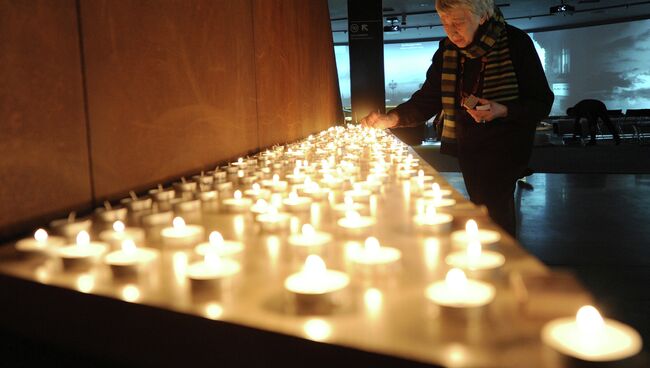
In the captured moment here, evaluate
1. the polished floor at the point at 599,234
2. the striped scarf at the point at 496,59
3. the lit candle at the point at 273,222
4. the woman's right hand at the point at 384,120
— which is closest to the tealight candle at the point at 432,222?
the lit candle at the point at 273,222

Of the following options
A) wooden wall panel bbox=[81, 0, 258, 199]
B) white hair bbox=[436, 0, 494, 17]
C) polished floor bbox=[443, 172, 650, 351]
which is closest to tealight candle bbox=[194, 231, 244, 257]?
wooden wall panel bbox=[81, 0, 258, 199]

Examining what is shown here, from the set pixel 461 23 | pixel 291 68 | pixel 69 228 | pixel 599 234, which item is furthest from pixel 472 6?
pixel 599 234

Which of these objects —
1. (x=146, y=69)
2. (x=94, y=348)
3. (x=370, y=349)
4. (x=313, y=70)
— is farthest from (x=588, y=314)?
(x=313, y=70)

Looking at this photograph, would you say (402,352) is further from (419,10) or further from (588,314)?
(419,10)

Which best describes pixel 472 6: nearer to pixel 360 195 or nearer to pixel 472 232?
pixel 360 195

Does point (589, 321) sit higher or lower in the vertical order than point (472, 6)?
lower

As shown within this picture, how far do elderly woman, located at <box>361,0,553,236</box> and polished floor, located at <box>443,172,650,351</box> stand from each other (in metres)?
0.65

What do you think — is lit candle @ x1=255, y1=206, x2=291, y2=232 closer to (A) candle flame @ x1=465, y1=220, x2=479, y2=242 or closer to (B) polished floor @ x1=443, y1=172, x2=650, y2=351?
(A) candle flame @ x1=465, y1=220, x2=479, y2=242

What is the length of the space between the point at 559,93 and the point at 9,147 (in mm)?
16362

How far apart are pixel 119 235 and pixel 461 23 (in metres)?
1.54

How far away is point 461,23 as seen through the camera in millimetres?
2029

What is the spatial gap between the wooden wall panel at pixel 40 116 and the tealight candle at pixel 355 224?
Answer: 0.71m

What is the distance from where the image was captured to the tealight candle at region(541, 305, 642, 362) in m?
0.48

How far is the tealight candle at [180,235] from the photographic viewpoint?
973 mm
